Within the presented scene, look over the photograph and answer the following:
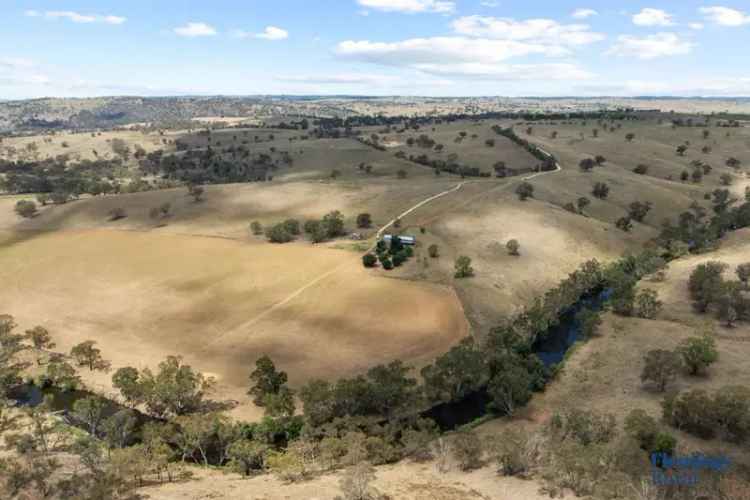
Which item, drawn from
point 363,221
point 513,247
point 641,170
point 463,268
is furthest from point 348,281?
point 641,170

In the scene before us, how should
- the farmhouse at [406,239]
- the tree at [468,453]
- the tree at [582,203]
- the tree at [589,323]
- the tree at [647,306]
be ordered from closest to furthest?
the tree at [468,453], the tree at [589,323], the tree at [647,306], the farmhouse at [406,239], the tree at [582,203]

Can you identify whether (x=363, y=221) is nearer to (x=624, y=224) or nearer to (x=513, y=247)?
(x=513, y=247)

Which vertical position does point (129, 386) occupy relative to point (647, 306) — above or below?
below

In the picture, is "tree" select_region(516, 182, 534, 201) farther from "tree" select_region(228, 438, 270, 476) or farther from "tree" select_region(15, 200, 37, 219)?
"tree" select_region(15, 200, 37, 219)

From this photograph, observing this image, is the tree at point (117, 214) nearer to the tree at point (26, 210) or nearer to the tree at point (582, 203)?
the tree at point (26, 210)

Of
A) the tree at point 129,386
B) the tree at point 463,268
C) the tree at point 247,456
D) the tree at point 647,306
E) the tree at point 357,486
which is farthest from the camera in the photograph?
the tree at point 463,268

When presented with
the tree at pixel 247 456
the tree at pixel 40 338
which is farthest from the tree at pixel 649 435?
the tree at pixel 40 338

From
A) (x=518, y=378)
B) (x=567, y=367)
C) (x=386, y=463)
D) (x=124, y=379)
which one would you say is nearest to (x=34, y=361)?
(x=124, y=379)

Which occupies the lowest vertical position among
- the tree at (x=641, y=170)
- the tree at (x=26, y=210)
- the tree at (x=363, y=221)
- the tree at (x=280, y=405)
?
the tree at (x=280, y=405)
